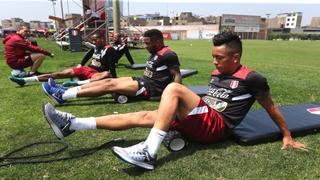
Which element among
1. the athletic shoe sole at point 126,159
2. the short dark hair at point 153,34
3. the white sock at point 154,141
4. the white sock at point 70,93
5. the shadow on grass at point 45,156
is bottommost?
the shadow on grass at point 45,156

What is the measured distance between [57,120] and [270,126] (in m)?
2.66

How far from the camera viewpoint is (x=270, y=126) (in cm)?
408

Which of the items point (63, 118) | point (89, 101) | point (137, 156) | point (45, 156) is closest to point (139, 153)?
point (137, 156)

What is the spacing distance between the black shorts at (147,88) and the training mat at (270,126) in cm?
193

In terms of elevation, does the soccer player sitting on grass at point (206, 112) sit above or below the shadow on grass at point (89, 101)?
above

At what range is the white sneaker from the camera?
3064mm

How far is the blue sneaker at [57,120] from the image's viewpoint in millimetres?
3416

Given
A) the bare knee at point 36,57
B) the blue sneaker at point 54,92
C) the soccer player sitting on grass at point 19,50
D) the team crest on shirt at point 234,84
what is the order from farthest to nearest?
the bare knee at point 36,57 < the soccer player sitting on grass at point 19,50 < the blue sneaker at point 54,92 < the team crest on shirt at point 234,84

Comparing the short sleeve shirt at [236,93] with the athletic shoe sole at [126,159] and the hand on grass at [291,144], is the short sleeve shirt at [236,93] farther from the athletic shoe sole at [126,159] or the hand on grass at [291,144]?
the athletic shoe sole at [126,159]

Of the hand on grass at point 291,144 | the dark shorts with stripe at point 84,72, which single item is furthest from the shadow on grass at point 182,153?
the dark shorts with stripe at point 84,72

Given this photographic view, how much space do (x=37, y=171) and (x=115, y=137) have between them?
1.19 meters

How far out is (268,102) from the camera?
11.4 feet

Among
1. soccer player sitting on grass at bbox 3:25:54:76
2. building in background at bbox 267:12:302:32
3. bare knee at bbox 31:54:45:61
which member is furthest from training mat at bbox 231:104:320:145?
building in background at bbox 267:12:302:32

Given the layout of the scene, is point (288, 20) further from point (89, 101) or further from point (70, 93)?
point (70, 93)
